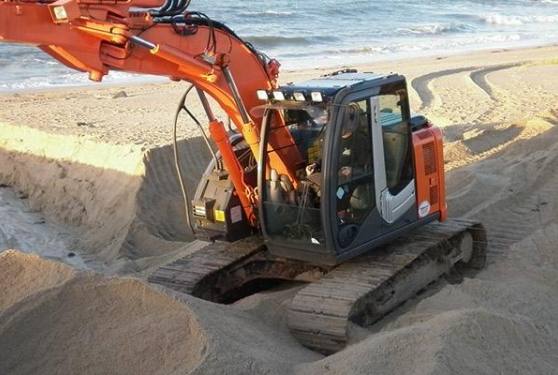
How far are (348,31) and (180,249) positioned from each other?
86.2ft

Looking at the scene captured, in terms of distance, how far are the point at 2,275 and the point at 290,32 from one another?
27.8 meters

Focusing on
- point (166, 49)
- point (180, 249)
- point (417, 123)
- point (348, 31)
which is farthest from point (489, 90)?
point (348, 31)

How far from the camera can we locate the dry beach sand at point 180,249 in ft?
18.4

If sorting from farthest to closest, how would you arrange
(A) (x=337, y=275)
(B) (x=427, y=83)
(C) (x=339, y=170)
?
(B) (x=427, y=83), (A) (x=337, y=275), (C) (x=339, y=170)

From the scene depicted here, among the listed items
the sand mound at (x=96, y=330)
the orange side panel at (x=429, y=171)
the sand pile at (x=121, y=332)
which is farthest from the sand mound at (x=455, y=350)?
the orange side panel at (x=429, y=171)

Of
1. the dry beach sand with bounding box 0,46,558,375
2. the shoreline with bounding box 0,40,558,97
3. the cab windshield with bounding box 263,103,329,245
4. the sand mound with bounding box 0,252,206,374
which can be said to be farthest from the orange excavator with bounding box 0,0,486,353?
the shoreline with bounding box 0,40,558,97

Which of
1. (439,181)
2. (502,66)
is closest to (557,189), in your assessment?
(439,181)

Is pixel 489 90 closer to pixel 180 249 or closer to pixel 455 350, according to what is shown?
pixel 180 249

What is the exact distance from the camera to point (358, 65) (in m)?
25.6

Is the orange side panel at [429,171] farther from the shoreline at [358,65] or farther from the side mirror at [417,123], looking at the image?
the shoreline at [358,65]

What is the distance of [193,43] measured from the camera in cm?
673

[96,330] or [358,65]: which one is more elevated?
[96,330]

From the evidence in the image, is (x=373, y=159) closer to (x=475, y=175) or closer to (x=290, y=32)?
(x=475, y=175)

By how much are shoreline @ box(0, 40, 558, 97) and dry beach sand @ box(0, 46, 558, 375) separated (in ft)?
2.22
